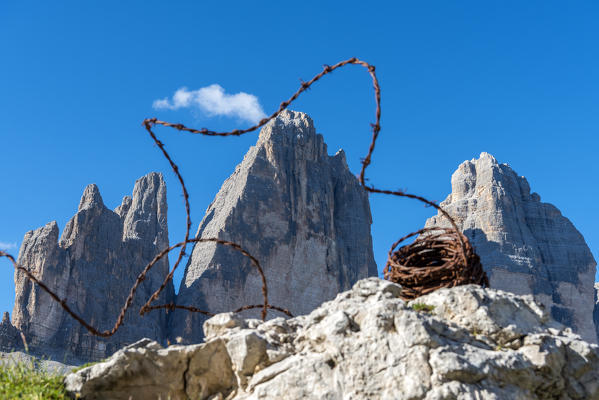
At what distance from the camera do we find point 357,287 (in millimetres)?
11078

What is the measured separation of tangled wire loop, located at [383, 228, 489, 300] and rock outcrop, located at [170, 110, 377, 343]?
275ft

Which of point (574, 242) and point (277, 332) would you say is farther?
point (574, 242)

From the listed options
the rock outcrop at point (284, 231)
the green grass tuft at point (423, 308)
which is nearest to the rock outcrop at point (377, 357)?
the green grass tuft at point (423, 308)

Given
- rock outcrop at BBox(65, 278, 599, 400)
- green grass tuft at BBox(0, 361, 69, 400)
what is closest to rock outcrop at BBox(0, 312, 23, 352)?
green grass tuft at BBox(0, 361, 69, 400)

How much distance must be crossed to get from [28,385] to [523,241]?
12673 centimetres

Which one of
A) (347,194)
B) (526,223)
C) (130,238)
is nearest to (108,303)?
(130,238)

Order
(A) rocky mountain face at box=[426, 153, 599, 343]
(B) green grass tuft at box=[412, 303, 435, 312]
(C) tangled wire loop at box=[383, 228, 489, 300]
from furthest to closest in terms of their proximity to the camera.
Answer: (A) rocky mountain face at box=[426, 153, 599, 343] < (C) tangled wire loop at box=[383, 228, 489, 300] < (B) green grass tuft at box=[412, 303, 435, 312]

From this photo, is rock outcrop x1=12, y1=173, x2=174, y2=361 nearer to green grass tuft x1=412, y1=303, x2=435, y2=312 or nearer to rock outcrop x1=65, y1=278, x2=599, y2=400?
rock outcrop x1=65, y1=278, x2=599, y2=400

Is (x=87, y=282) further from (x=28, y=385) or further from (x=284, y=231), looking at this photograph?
(x=28, y=385)

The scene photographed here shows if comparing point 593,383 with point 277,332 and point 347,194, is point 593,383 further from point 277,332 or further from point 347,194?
point 347,194

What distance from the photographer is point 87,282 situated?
9744cm

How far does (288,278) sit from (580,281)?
184ft

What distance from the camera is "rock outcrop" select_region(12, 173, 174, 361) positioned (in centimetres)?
8856

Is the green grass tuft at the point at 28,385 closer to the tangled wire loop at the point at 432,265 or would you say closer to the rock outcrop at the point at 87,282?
the tangled wire loop at the point at 432,265
